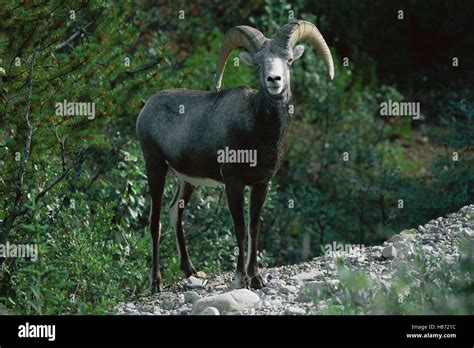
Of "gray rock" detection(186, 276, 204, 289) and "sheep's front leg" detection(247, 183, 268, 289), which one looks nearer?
"sheep's front leg" detection(247, 183, 268, 289)

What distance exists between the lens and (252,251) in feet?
28.9

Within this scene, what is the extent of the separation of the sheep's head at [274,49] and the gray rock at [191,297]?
1.90 metres

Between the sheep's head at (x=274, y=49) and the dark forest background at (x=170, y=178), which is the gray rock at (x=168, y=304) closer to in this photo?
the dark forest background at (x=170, y=178)

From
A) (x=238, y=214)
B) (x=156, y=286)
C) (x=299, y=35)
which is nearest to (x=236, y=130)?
(x=238, y=214)

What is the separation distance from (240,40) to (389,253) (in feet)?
7.81

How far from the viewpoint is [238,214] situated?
8.74 meters

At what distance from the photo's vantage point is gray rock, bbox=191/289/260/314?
25.2 ft

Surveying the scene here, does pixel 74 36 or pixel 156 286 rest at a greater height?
pixel 74 36

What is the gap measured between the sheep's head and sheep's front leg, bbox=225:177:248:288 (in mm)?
887

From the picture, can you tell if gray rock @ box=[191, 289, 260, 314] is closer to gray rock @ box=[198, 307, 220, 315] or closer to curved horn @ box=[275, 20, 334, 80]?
gray rock @ box=[198, 307, 220, 315]

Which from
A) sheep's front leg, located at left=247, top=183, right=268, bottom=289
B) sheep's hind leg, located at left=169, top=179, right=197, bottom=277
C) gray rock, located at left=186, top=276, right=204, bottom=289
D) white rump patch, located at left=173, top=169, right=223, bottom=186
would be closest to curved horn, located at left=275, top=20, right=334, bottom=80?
sheep's front leg, located at left=247, top=183, right=268, bottom=289

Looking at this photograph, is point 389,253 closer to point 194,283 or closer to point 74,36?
point 194,283

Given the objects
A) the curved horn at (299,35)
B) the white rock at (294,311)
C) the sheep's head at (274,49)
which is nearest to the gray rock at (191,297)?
the white rock at (294,311)

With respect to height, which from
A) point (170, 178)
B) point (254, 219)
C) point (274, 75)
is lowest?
point (254, 219)
